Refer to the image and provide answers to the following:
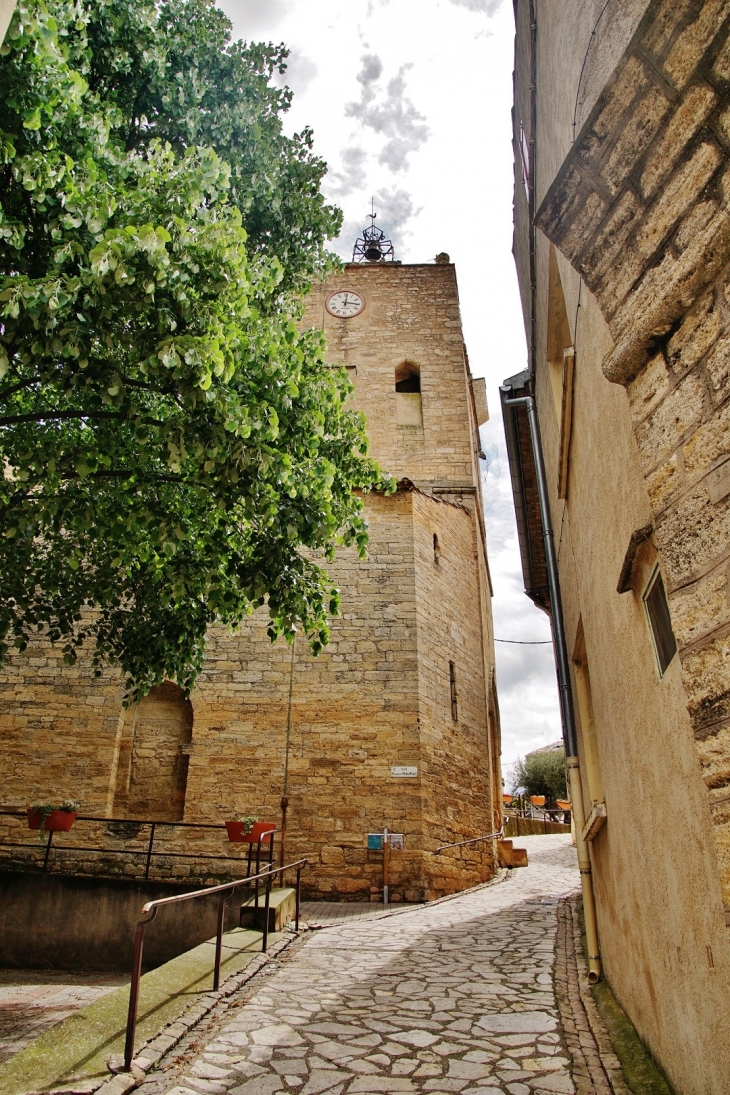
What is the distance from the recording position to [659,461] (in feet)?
5.97

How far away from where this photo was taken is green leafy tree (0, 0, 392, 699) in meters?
4.45

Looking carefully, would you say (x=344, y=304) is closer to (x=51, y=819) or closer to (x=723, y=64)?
(x=51, y=819)

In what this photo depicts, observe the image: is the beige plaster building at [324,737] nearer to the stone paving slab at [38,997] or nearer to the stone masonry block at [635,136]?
the stone paving slab at [38,997]

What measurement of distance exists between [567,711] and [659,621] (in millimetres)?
3908

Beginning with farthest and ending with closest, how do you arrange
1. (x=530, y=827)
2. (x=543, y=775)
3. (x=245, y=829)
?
(x=543, y=775), (x=530, y=827), (x=245, y=829)

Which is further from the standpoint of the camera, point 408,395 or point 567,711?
point 408,395

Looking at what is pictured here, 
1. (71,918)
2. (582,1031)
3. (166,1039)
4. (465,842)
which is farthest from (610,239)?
(465,842)

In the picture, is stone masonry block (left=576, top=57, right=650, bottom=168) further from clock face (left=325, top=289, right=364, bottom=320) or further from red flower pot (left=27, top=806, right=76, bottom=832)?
clock face (left=325, top=289, right=364, bottom=320)

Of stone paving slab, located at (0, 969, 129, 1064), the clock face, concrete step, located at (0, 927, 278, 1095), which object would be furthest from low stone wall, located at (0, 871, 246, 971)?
the clock face

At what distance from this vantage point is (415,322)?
60.2ft

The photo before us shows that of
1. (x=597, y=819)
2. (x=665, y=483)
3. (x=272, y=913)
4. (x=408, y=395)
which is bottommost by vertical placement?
(x=272, y=913)

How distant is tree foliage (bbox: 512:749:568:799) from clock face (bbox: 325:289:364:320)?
20.4 metres

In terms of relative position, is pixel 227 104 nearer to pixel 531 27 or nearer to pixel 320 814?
pixel 531 27

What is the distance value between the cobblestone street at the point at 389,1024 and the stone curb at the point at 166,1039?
0.06 metres
